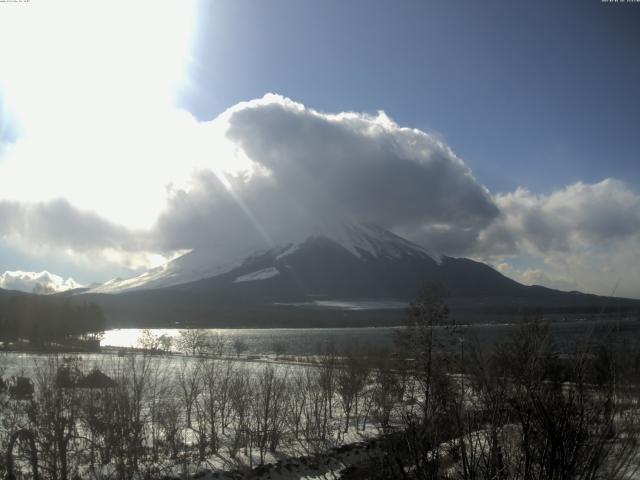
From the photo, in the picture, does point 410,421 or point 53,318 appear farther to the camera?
point 53,318

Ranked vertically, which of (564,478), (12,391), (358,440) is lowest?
(358,440)

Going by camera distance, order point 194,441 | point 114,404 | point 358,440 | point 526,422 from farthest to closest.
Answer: point 358,440
point 194,441
point 114,404
point 526,422

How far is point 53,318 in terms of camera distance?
107125mm

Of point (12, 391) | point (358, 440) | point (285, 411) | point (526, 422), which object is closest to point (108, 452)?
point (12, 391)

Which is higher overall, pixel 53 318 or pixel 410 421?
pixel 410 421

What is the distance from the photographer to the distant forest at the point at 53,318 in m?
92.9

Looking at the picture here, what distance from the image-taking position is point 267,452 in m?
27.9

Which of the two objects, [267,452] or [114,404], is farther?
[267,452]

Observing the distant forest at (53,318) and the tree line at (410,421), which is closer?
the tree line at (410,421)

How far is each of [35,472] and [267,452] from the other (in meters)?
12.3

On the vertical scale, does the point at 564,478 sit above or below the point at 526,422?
below

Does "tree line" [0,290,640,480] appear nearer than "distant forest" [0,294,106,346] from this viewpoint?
Yes

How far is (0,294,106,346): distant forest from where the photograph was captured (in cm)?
9288

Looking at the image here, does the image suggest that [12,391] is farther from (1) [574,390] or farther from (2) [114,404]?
(1) [574,390]
